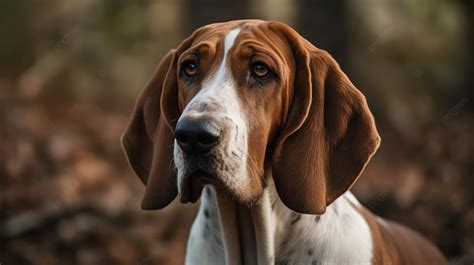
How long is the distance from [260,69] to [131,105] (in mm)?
7707

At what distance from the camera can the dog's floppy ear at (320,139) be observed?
374 cm

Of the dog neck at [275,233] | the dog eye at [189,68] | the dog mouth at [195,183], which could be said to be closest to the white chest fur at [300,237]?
the dog neck at [275,233]

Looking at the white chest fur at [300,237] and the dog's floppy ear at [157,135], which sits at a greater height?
the dog's floppy ear at [157,135]

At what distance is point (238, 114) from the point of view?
3.48m

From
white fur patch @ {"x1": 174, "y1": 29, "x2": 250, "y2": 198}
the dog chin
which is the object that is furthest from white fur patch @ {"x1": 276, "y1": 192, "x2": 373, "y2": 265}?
white fur patch @ {"x1": 174, "y1": 29, "x2": 250, "y2": 198}

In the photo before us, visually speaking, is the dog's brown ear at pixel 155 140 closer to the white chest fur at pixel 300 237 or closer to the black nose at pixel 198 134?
the white chest fur at pixel 300 237

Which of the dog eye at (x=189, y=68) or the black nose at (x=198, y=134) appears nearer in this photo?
the black nose at (x=198, y=134)

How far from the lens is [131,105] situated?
1120 cm

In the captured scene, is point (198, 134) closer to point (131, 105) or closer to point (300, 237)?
point (300, 237)

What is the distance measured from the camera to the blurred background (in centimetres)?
718

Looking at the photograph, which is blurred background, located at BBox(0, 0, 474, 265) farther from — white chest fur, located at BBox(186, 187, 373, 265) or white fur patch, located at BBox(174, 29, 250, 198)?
white fur patch, located at BBox(174, 29, 250, 198)

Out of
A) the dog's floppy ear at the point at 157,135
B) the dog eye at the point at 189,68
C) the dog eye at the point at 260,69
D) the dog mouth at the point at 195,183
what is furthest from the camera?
the dog's floppy ear at the point at 157,135

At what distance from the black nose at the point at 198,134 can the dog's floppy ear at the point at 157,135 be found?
0.61 meters

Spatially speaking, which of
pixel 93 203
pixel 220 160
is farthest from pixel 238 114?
pixel 93 203
